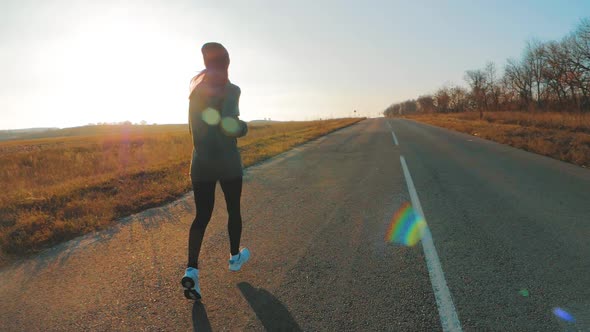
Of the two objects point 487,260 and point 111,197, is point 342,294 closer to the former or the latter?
point 487,260

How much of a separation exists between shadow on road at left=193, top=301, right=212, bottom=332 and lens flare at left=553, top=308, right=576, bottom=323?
256 cm

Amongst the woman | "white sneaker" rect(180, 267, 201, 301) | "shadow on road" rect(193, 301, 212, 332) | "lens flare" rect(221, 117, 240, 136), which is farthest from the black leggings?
"lens flare" rect(221, 117, 240, 136)

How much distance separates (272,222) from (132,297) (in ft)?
7.32

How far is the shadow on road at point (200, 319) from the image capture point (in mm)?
2311

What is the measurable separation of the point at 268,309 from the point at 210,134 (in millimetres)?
1531

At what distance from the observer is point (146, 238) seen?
4.18 metres

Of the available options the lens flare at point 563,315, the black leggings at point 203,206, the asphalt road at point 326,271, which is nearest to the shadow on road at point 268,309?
the asphalt road at point 326,271

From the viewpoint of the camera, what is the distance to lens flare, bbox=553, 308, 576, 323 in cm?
224

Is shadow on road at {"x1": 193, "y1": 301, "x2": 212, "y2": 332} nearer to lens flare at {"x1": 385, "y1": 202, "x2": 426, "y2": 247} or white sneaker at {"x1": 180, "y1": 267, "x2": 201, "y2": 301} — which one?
white sneaker at {"x1": 180, "y1": 267, "x2": 201, "y2": 301}

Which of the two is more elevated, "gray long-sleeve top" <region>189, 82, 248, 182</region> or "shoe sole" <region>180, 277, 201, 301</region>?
"gray long-sleeve top" <region>189, 82, 248, 182</region>

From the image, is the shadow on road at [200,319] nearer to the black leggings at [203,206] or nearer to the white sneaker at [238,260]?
the black leggings at [203,206]

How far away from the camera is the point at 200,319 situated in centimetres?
243

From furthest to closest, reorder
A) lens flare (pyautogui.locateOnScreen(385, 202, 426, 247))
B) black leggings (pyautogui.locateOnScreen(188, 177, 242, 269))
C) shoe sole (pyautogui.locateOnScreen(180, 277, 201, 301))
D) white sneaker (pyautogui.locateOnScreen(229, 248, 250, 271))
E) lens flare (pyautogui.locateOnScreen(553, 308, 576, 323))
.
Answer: lens flare (pyautogui.locateOnScreen(385, 202, 426, 247)), white sneaker (pyautogui.locateOnScreen(229, 248, 250, 271)), black leggings (pyautogui.locateOnScreen(188, 177, 242, 269)), shoe sole (pyautogui.locateOnScreen(180, 277, 201, 301)), lens flare (pyautogui.locateOnScreen(553, 308, 576, 323))

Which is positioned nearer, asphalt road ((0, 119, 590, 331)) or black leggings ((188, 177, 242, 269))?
asphalt road ((0, 119, 590, 331))
